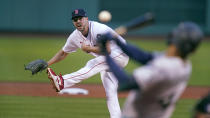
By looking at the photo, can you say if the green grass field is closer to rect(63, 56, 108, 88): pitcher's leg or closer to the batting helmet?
rect(63, 56, 108, 88): pitcher's leg

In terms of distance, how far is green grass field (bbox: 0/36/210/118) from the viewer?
291 inches

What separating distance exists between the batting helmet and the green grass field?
403 centimetres

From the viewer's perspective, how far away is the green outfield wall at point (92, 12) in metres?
21.9

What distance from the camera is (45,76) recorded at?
41.6 ft

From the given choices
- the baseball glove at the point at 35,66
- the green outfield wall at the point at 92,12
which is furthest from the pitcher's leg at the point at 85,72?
the green outfield wall at the point at 92,12

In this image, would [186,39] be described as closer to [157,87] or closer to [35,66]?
[157,87]

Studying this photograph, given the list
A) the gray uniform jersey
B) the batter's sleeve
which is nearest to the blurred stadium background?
the gray uniform jersey

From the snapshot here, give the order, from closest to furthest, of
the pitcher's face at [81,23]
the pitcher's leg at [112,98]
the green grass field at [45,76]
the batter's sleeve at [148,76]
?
1. the batter's sleeve at [148,76]
2. the pitcher's leg at [112,98]
3. the pitcher's face at [81,23]
4. the green grass field at [45,76]

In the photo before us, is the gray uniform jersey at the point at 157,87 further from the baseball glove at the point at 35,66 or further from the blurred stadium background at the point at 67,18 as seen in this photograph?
the blurred stadium background at the point at 67,18

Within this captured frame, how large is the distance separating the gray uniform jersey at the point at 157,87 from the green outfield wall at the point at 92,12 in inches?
728

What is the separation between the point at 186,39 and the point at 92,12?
62.1 feet

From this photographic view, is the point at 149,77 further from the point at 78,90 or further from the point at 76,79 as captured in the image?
the point at 78,90

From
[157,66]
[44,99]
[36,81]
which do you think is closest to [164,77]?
[157,66]

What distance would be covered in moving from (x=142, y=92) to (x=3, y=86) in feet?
25.5
